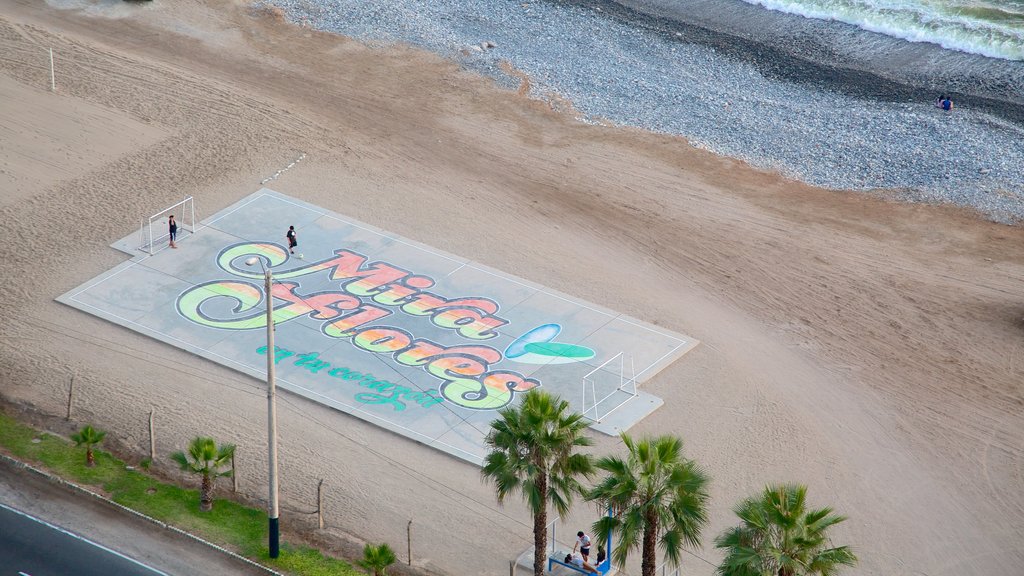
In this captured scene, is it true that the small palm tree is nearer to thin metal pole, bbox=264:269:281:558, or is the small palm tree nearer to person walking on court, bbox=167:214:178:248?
thin metal pole, bbox=264:269:281:558

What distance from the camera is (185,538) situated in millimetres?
42875

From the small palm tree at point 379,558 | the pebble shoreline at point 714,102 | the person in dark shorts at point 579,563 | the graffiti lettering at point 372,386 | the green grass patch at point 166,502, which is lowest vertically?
the green grass patch at point 166,502

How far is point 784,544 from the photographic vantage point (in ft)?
110

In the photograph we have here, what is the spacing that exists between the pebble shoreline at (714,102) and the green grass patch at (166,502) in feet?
109

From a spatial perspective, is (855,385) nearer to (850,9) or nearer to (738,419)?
(738,419)

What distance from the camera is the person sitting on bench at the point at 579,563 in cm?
4197

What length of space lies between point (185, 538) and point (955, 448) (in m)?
26.9

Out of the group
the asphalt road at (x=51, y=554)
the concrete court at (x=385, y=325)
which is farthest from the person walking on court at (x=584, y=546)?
the asphalt road at (x=51, y=554)

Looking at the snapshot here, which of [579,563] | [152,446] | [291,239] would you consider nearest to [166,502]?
[152,446]

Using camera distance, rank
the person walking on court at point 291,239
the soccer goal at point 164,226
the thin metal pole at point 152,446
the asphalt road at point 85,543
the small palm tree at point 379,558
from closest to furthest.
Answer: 1. the small palm tree at point 379,558
2. the asphalt road at point 85,543
3. the thin metal pole at point 152,446
4. the person walking on court at point 291,239
5. the soccer goal at point 164,226

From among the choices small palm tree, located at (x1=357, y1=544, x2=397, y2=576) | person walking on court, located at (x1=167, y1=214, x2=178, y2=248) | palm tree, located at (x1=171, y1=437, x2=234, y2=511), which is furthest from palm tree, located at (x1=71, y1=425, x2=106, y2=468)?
person walking on court, located at (x1=167, y1=214, x2=178, y2=248)

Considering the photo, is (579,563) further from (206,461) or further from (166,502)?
(166,502)

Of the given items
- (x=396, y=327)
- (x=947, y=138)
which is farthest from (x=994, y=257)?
(x=396, y=327)

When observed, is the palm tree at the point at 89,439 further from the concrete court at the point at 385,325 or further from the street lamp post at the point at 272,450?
the concrete court at the point at 385,325
